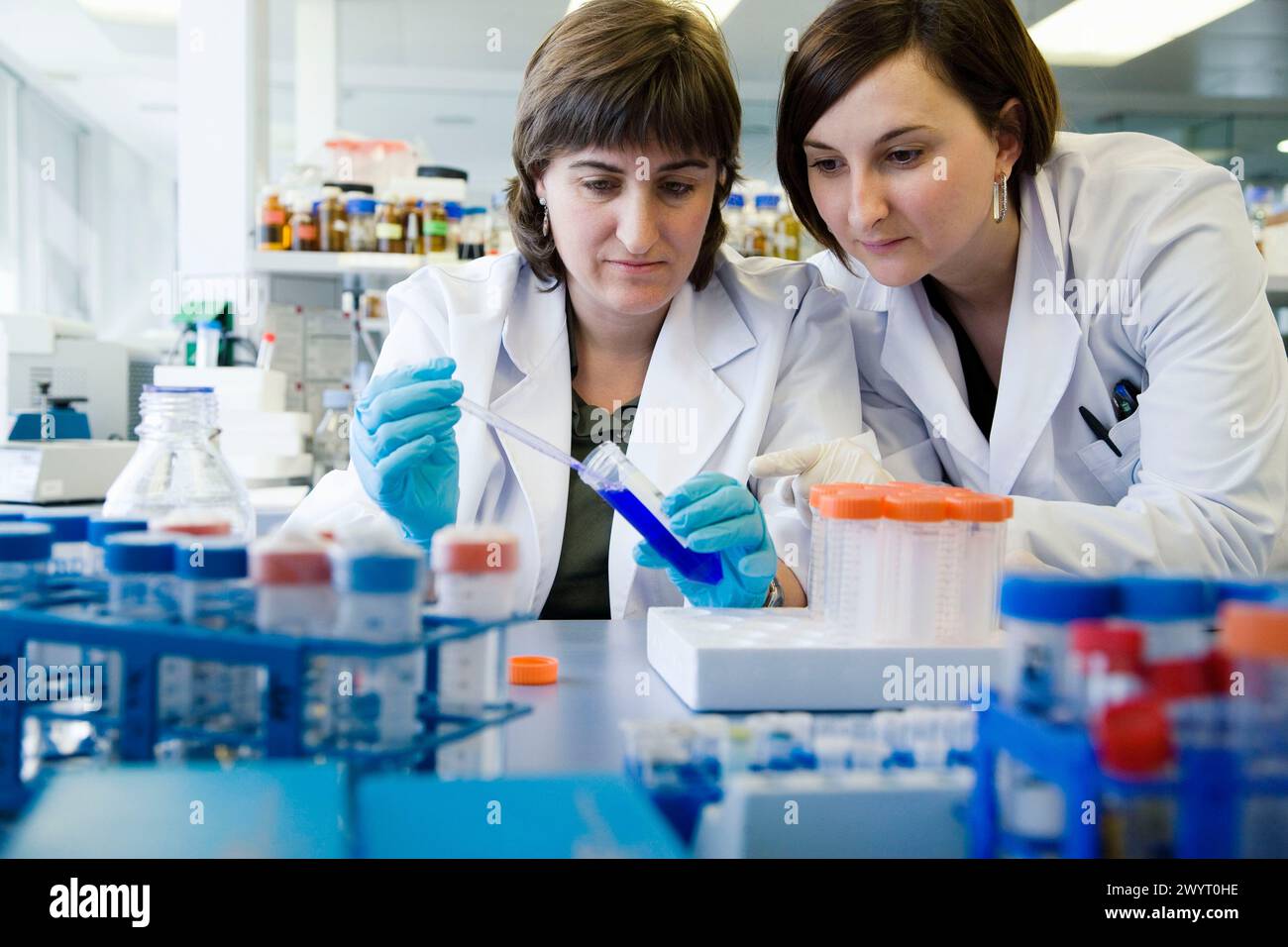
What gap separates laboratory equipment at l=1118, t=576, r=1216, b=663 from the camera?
575 mm

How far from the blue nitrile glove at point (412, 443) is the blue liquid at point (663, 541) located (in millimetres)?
216

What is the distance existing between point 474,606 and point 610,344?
1182 mm

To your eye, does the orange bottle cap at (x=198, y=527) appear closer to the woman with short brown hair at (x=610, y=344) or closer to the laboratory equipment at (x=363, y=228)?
the woman with short brown hair at (x=610, y=344)

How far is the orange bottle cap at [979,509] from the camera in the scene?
0.96 m

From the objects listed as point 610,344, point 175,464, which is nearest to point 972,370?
point 610,344

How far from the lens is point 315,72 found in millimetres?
5332

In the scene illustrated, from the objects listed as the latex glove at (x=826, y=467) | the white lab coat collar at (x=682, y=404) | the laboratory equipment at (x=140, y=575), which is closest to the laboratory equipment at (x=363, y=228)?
the white lab coat collar at (x=682, y=404)

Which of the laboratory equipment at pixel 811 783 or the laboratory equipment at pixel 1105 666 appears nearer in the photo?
the laboratory equipment at pixel 1105 666

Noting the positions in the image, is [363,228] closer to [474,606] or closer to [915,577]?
[915,577]

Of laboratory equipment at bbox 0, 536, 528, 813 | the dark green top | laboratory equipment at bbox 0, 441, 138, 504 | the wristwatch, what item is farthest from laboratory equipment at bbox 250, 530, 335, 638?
laboratory equipment at bbox 0, 441, 138, 504

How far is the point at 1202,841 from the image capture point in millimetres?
594
